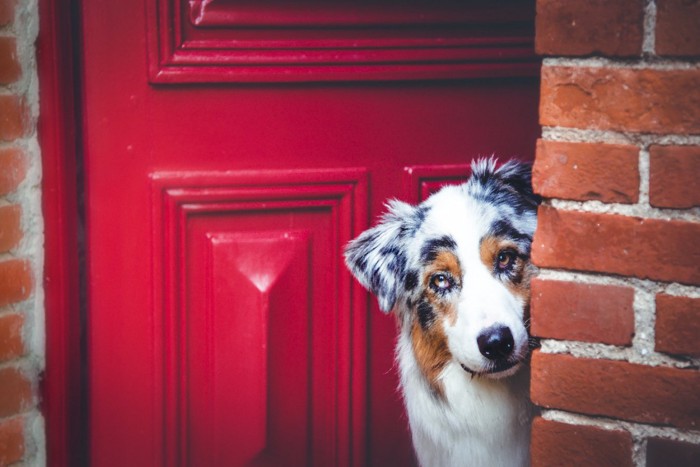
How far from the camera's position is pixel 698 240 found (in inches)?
46.4

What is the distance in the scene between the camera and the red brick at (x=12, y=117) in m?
1.72

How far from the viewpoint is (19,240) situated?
5.84 ft

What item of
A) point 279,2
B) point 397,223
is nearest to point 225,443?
point 397,223

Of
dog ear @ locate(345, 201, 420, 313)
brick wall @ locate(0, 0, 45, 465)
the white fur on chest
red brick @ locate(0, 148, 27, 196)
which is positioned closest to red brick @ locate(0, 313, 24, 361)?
brick wall @ locate(0, 0, 45, 465)

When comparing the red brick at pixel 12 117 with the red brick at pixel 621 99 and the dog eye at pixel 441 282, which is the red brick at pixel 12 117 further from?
the red brick at pixel 621 99

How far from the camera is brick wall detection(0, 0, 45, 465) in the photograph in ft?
5.66

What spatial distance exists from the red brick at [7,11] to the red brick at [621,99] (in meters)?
1.20

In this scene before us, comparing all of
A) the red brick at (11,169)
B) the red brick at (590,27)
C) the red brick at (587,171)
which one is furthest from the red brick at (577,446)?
the red brick at (11,169)

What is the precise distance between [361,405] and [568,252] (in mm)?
980

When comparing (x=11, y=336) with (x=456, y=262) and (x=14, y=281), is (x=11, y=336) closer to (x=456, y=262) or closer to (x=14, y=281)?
(x=14, y=281)

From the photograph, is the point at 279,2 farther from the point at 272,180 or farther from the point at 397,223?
the point at 397,223

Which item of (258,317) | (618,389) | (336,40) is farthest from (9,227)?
(618,389)

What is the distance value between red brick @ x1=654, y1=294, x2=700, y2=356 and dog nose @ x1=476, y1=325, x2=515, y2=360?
45 centimetres

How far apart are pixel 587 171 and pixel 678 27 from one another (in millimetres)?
250
